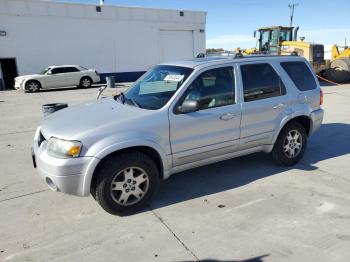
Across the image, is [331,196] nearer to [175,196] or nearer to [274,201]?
[274,201]

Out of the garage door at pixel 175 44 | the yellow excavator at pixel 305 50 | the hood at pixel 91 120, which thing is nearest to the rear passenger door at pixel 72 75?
the garage door at pixel 175 44

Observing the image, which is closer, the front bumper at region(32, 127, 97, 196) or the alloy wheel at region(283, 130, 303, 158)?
the front bumper at region(32, 127, 97, 196)

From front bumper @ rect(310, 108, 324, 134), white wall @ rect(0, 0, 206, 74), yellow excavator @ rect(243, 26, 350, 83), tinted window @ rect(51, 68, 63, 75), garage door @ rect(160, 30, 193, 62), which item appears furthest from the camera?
garage door @ rect(160, 30, 193, 62)

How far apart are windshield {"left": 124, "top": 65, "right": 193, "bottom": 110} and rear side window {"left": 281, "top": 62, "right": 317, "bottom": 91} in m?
1.80

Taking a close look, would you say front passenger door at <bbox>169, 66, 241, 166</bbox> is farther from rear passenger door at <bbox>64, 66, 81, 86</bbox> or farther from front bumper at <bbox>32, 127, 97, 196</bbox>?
rear passenger door at <bbox>64, 66, 81, 86</bbox>

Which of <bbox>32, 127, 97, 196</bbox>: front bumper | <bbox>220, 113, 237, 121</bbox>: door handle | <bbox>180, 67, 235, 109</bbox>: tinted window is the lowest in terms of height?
<bbox>32, 127, 97, 196</bbox>: front bumper

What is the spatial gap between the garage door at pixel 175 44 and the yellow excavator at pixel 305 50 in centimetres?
763

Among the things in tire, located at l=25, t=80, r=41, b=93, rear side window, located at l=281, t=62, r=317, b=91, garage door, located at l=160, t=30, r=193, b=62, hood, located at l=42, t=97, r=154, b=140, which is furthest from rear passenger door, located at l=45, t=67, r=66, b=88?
rear side window, located at l=281, t=62, r=317, b=91

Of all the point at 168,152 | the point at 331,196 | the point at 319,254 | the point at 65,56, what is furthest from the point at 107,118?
the point at 65,56

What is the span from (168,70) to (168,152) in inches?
51.6

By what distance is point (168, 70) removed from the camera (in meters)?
4.73

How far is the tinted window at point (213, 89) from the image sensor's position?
4250 mm

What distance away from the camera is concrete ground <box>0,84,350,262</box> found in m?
3.20

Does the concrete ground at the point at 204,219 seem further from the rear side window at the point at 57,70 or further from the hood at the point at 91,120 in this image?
the rear side window at the point at 57,70
